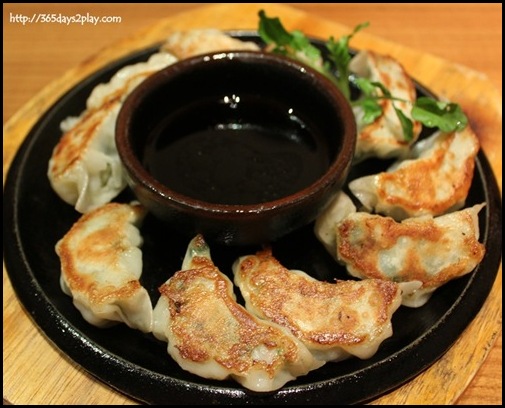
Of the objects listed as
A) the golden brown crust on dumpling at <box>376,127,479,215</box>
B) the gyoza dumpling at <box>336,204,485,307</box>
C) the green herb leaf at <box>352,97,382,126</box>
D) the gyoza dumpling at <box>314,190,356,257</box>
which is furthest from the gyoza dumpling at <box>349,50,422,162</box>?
the gyoza dumpling at <box>336,204,485,307</box>

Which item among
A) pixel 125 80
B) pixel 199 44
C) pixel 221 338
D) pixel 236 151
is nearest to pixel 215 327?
pixel 221 338

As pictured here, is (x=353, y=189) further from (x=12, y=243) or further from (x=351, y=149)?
(x=12, y=243)

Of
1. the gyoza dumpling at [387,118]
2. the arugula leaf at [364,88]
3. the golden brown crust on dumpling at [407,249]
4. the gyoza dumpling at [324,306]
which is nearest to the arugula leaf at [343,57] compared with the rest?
the arugula leaf at [364,88]

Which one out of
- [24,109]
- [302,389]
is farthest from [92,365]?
[24,109]

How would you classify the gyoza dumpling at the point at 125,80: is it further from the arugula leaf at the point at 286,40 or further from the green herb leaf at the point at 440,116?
the green herb leaf at the point at 440,116

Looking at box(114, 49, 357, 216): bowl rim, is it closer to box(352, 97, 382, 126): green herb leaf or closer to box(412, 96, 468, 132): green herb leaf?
box(352, 97, 382, 126): green herb leaf
